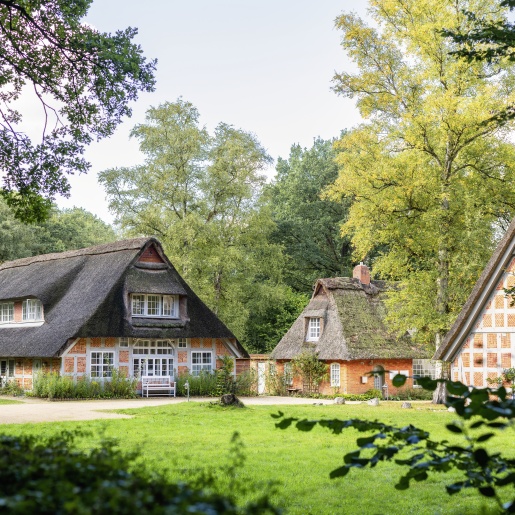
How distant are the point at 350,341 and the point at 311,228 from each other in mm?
17198

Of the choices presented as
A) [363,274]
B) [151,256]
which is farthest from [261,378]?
[151,256]

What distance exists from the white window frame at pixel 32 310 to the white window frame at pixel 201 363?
731 centimetres

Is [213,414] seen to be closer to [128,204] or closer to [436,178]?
[436,178]

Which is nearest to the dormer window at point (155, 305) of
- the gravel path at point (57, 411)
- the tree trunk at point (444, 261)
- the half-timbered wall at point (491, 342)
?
the gravel path at point (57, 411)

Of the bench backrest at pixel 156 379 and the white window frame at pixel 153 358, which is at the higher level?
the white window frame at pixel 153 358

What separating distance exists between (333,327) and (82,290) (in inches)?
466

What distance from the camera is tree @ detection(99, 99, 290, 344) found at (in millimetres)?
41531

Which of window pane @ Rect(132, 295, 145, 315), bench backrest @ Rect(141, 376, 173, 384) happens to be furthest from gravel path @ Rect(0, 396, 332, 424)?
window pane @ Rect(132, 295, 145, 315)

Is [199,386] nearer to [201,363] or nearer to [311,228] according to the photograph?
[201,363]

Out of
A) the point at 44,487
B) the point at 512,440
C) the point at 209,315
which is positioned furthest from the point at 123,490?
the point at 209,315

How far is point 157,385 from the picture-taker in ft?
110

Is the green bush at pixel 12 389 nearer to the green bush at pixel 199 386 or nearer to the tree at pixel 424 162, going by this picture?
the green bush at pixel 199 386

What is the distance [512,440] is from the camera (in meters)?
15.4

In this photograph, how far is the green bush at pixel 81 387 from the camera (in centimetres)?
3019
